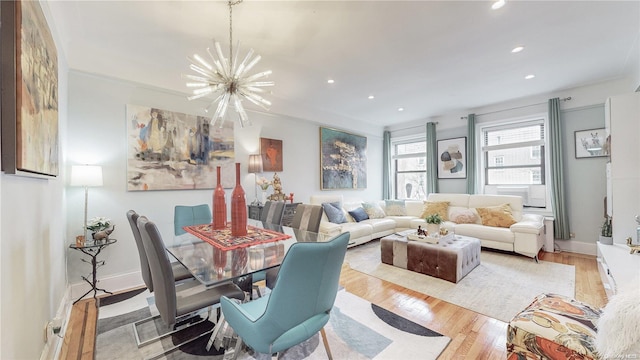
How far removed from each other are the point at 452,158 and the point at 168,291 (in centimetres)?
581

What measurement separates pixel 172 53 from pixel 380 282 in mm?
3718

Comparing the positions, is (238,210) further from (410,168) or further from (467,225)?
(410,168)

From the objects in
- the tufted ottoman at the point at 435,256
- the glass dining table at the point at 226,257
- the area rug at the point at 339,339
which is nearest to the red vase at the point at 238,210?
the glass dining table at the point at 226,257

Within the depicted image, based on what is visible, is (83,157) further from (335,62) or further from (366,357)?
(366,357)

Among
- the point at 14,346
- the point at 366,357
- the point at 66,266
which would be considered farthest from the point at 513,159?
the point at 66,266

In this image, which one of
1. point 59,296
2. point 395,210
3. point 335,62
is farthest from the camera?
point 395,210

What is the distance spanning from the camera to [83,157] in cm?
271

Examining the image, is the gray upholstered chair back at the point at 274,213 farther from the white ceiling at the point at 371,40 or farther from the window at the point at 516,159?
the window at the point at 516,159

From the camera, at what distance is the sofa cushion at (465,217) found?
455 cm

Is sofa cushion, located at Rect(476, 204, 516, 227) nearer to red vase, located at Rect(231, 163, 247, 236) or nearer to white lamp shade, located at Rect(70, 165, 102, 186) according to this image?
red vase, located at Rect(231, 163, 247, 236)

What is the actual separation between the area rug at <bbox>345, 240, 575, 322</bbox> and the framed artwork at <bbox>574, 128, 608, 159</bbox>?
1.98 m

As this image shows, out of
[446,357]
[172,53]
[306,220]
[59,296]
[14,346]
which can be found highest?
[172,53]

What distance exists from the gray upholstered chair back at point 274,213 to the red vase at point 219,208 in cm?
68

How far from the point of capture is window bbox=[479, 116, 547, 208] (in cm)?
468
